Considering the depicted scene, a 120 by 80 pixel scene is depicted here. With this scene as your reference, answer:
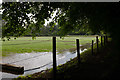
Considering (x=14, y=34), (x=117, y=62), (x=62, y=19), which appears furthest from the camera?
(x=62, y=19)

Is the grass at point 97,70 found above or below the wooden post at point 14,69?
above

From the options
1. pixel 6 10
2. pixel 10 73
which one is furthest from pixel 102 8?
pixel 10 73

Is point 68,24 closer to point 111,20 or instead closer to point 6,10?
point 6,10

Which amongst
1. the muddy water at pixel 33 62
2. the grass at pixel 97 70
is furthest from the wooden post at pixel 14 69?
the grass at pixel 97 70

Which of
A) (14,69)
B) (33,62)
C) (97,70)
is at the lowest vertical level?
(33,62)

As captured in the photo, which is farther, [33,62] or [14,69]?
[33,62]

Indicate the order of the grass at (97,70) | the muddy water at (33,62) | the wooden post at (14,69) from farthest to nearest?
the muddy water at (33,62) < the wooden post at (14,69) < the grass at (97,70)

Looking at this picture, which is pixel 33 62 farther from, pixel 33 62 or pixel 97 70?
pixel 97 70

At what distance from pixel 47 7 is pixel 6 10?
5.66 feet

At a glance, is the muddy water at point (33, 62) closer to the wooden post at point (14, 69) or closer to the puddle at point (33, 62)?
the puddle at point (33, 62)

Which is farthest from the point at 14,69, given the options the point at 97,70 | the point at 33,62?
the point at 97,70

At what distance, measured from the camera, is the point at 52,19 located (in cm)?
466

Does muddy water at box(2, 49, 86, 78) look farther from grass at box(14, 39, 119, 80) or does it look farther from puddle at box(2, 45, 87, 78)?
grass at box(14, 39, 119, 80)

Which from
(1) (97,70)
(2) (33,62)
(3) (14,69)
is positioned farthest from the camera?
(2) (33,62)
